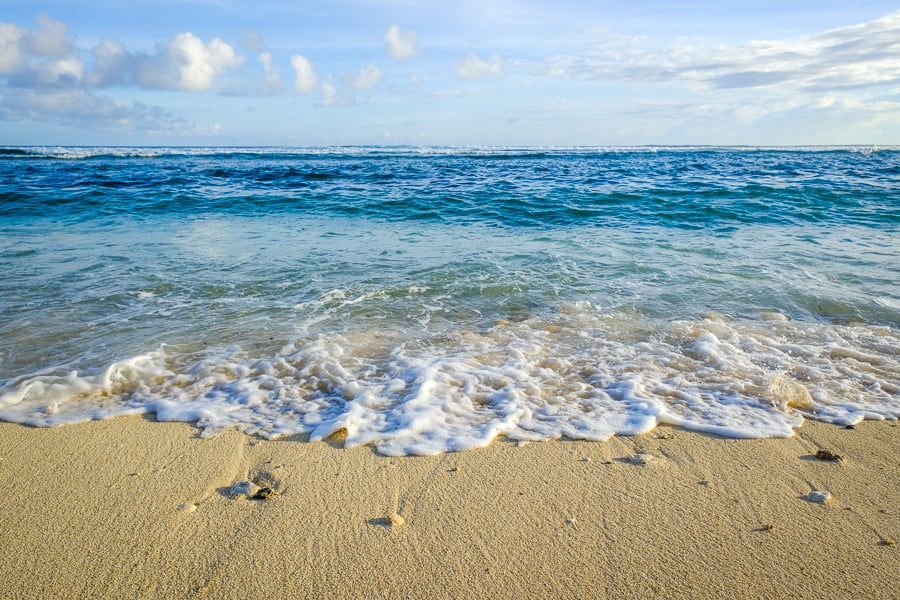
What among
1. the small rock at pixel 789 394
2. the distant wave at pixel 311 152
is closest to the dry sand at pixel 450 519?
the small rock at pixel 789 394

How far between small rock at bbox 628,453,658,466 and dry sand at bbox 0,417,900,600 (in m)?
0.02

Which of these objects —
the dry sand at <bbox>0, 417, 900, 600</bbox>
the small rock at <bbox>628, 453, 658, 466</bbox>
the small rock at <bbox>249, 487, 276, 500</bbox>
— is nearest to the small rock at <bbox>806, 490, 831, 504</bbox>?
the dry sand at <bbox>0, 417, 900, 600</bbox>

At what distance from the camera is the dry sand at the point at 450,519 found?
183 centimetres

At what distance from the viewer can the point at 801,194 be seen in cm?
1234

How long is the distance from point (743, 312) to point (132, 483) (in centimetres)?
475

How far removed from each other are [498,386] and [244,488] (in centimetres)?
162

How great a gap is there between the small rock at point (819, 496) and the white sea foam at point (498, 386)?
490 mm

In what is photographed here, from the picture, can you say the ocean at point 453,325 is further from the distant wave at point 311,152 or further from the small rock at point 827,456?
the distant wave at point 311,152

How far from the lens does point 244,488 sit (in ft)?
7.59

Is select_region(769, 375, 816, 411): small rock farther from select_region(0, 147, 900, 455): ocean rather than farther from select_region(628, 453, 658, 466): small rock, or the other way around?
select_region(628, 453, 658, 466): small rock

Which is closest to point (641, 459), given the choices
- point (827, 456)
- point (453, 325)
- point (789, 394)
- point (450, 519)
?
point (827, 456)

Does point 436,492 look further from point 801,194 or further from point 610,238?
point 801,194

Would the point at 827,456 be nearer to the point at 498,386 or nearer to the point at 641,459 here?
the point at 641,459

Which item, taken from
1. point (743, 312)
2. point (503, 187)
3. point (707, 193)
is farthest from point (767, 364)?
point (503, 187)
